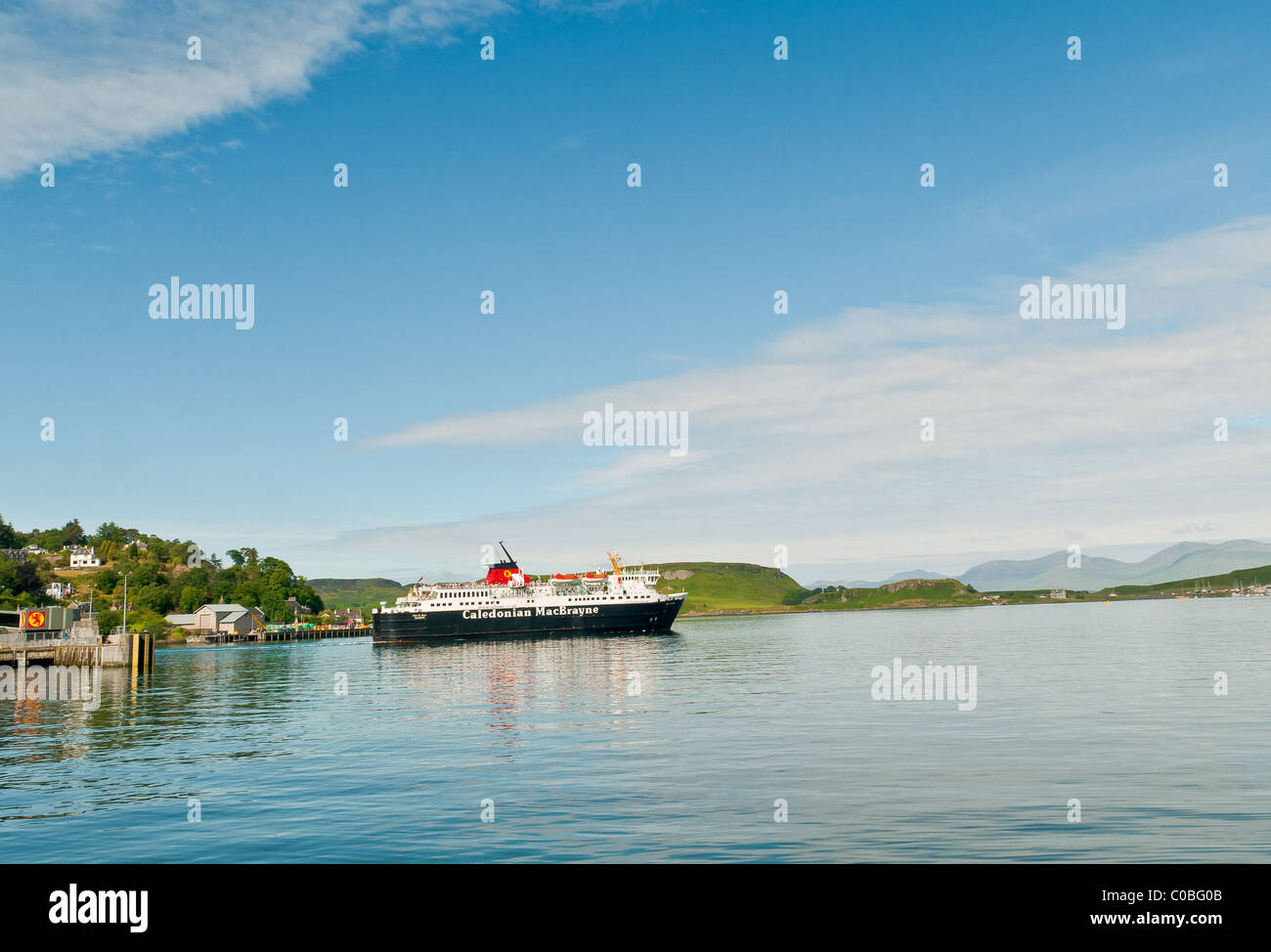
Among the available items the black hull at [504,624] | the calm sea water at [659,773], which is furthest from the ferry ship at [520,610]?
the calm sea water at [659,773]

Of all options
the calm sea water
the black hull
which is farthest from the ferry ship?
the calm sea water

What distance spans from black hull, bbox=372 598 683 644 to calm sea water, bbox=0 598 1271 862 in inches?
3186

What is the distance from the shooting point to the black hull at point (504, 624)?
13950 cm

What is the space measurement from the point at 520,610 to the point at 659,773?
4677 inches

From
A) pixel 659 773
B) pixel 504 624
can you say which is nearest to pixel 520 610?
pixel 504 624

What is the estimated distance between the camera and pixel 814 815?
2091 cm

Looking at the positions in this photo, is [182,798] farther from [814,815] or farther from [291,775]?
[814,815]

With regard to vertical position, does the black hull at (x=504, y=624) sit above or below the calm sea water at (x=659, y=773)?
below

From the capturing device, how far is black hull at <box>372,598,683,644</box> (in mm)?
139500

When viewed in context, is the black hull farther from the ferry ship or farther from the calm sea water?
the calm sea water

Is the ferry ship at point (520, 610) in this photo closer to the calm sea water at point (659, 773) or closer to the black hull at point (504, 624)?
the black hull at point (504, 624)

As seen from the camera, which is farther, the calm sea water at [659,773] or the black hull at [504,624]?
the black hull at [504,624]

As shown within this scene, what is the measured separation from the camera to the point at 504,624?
143 metres
